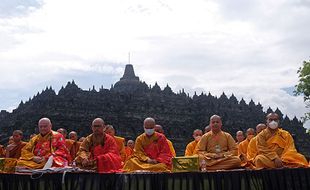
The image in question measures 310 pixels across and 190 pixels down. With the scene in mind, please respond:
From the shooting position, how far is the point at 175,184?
7.10 metres

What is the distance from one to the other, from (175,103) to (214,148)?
3901cm

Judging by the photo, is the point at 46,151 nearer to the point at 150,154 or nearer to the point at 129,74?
the point at 150,154

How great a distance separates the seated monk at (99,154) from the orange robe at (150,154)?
1.11ft

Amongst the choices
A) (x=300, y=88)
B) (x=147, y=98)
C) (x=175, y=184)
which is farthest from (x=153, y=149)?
(x=147, y=98)

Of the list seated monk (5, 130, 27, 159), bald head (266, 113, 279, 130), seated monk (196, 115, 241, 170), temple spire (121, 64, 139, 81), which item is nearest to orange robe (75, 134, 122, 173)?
seated monk (196, 115, 241, 170)

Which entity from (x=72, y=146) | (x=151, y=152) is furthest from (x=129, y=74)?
(x=151, y=152)

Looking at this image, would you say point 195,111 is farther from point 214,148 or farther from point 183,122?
point 214,148

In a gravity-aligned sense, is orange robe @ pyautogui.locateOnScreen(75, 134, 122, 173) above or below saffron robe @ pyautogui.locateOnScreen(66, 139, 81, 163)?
below

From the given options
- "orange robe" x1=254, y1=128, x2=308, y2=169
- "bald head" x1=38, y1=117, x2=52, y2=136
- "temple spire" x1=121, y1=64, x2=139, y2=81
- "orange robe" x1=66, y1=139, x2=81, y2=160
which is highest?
"temple spire" x1=121, y1=64, x2=139, y2=81

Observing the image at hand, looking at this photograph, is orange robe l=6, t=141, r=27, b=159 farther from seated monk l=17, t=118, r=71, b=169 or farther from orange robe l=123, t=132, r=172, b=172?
orange robe l=123, t=132, r=172, b=172

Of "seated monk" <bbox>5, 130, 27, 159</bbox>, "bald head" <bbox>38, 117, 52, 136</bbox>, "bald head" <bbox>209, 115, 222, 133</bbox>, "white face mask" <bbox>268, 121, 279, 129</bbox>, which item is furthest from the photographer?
"seated monk" <bbox>5, 130, 27, 159</bbox>

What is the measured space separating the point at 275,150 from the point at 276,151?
0.03 m

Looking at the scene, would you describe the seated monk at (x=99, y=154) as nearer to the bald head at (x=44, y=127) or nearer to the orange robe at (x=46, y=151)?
the orange robe at (x=46, y=151)

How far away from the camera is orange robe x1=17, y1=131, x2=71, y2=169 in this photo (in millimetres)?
8211
